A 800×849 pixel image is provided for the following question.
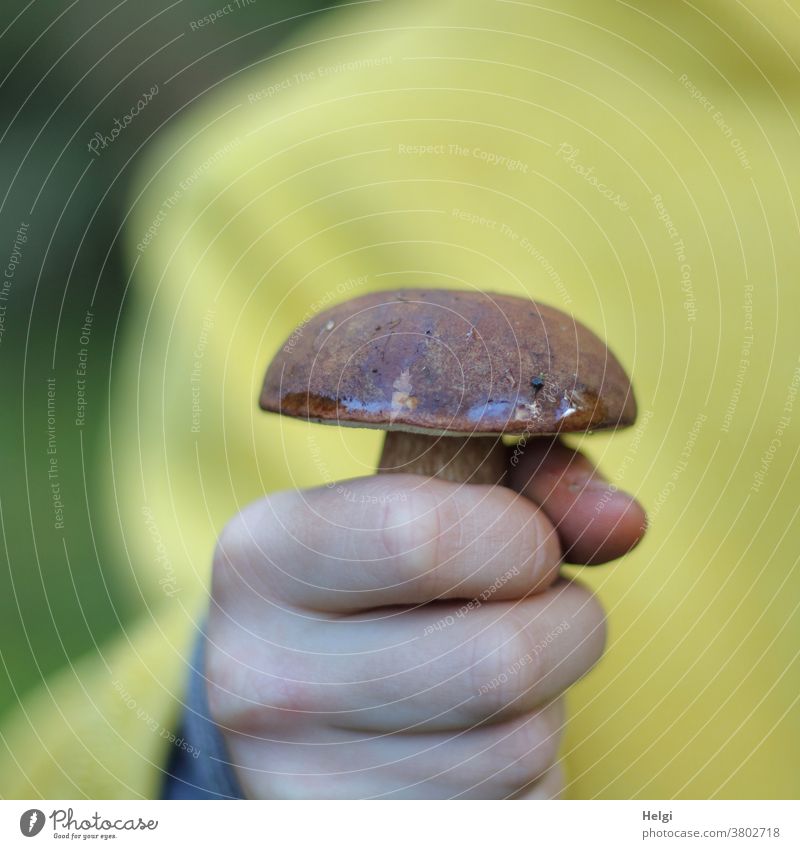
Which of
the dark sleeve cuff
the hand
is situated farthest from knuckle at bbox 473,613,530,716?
the dark sleeve cuff

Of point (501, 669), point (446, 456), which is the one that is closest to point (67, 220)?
point (446, 456)

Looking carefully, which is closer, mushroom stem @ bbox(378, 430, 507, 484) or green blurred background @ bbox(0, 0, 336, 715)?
mushroom stem @ bbox(378, 430, 507, 484)

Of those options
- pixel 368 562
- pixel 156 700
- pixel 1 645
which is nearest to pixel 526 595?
pixel 368 562

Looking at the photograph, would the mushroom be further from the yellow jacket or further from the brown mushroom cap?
the yellow jacket

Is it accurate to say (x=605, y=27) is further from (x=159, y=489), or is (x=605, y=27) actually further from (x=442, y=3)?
(x=159, y=489)

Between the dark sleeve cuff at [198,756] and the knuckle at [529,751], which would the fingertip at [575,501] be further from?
the dark sleeve cuff at [198,756]
